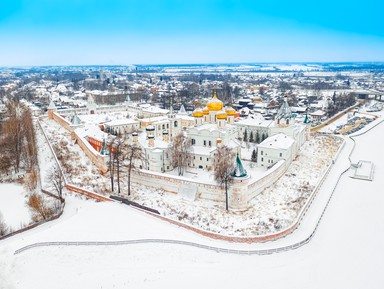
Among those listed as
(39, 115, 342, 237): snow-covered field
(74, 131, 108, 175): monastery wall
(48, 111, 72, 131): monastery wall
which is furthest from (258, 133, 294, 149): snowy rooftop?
(48, 111, 72, 131): monastery wall

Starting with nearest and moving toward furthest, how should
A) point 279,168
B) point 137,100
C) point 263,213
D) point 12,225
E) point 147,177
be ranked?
point 12,225 < point 263,213 < point 147,177 < point 279,168 < point 137,100

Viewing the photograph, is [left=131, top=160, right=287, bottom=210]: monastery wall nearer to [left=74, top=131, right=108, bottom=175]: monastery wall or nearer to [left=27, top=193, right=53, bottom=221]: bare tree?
[left=74, top=131, right=108, bottom=175]: monastery wall

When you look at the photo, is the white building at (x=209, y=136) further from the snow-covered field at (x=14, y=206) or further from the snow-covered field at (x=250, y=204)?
the snow-covered field at (x=14, y=206)

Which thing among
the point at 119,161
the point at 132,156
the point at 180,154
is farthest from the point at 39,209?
the point at 180,154

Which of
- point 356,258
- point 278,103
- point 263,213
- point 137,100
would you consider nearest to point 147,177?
point 263,213

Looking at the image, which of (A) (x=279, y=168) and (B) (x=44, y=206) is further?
(A) (x=279, y=168)

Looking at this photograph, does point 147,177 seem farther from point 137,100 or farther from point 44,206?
point 137,100
